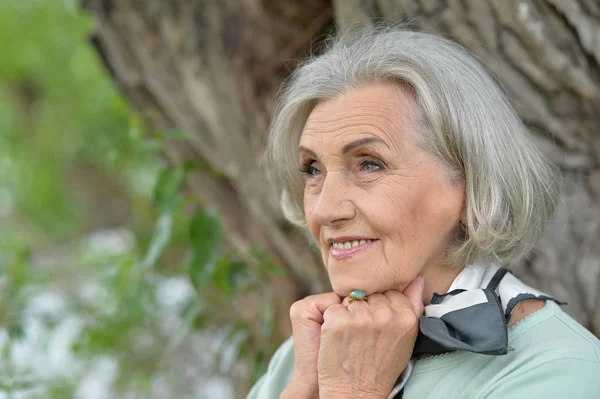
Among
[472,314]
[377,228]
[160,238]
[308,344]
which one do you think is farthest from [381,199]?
[160,238]

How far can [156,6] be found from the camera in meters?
3.14

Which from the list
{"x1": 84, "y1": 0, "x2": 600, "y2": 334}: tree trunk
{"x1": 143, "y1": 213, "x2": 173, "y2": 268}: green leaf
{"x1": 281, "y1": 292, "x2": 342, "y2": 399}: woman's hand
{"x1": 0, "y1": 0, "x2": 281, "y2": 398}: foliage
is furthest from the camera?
{"x1": 0, "y1": 0, "x2": 281, "y2": 398}: foliage

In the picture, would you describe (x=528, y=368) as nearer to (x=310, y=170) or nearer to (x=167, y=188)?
(x=310, y=170)

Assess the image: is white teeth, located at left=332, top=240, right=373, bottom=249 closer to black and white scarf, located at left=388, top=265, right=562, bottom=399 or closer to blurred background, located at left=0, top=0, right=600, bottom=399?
black and white scarf, located at left=388, top=265, right=562, bottom=399

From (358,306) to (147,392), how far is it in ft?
9.95

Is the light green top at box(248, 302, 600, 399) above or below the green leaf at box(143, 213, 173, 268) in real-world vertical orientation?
below

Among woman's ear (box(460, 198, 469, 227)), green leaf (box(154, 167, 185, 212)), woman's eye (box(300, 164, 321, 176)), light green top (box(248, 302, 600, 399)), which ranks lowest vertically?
light green top (box(248, 302, 600, 399))

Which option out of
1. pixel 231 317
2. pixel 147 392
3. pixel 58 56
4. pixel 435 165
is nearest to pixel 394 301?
pixel 435 165

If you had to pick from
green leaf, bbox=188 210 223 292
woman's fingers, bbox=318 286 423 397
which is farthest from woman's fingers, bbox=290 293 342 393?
green leaf, bbox=188 210 223 292

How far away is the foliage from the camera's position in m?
3.11

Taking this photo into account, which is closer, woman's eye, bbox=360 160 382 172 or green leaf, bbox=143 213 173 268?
woman's eye, bbox=360 160 382 172

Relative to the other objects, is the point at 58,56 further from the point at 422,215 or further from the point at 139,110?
the point at 422,215

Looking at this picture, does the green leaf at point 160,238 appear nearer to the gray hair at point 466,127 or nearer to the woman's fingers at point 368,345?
the gray hair at point 466,127

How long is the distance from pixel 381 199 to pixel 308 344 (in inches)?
18.1
